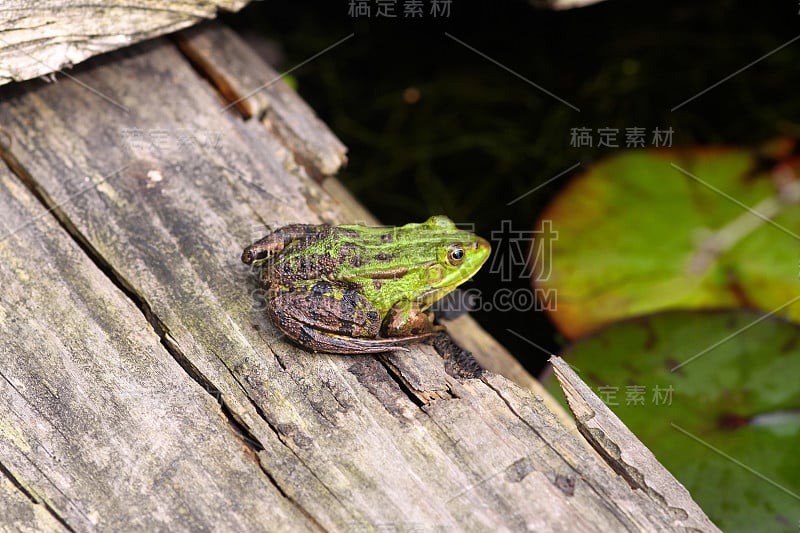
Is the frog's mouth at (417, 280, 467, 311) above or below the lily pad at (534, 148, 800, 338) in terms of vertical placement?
above

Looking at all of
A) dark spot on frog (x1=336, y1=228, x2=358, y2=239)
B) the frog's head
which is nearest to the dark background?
the frog's head

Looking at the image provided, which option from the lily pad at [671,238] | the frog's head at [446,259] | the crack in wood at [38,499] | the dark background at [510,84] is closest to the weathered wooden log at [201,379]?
the crack in wood at [38,499]

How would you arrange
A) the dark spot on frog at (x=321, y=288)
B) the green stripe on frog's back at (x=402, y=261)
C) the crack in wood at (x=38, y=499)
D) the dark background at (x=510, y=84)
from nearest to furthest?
the crack in wood at (x=38, y=499), the dark spot on frog at (x=321, y=288), the green stripe on frog's back at (x=402, y=261), the dark background at (x=510, y=84)

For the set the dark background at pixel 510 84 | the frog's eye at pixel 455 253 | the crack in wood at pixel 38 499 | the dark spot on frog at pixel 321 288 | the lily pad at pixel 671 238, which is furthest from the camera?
the dark background at pixel 510 84

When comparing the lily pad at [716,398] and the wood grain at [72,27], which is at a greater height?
the wood grain at [72,27]

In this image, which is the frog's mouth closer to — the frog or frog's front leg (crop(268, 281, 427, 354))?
the frog

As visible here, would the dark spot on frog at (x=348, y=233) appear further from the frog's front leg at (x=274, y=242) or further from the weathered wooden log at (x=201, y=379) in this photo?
the weathered wooden log at (x=201, y=379)

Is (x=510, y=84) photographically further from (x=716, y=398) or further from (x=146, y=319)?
(x=146, y=319)
